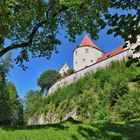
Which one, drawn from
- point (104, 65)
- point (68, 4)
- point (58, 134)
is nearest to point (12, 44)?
point (68, 4)

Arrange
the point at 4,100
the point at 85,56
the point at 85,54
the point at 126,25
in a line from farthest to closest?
the point at 85,54
the point at 85,56
the point at 4,100
the point at 126,25

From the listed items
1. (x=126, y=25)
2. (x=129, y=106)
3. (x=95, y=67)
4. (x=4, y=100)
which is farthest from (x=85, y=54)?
(x=126, y=25)

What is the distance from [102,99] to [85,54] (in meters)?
48.2

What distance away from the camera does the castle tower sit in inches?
3265

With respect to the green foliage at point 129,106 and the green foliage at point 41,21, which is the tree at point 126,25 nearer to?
the green foliage at point 41,21

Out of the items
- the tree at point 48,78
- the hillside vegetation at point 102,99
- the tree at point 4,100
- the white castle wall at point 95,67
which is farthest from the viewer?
the tree at point 48,78

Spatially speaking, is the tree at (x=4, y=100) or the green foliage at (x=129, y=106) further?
the tree at (x=4, y=100)

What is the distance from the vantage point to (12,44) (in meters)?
21.6

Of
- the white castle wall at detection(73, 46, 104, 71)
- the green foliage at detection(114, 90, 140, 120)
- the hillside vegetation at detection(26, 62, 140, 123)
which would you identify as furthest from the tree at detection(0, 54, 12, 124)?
the white castle wall at detection(73, 46, 104, 71)

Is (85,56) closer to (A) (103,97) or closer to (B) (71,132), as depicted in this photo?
(A) (103,97)

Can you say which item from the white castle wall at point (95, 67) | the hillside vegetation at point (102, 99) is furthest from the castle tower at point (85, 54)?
the hillside vegetation at point (102, 99)

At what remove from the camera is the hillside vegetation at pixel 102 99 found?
3164cm

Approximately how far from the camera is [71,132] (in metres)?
15.4

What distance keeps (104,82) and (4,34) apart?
2020cm
